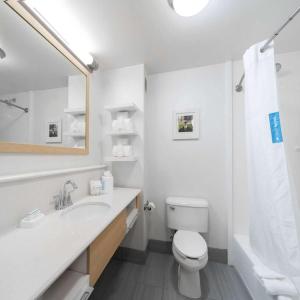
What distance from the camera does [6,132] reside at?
0.83 m

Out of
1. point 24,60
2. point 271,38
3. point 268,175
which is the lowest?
point 268,175

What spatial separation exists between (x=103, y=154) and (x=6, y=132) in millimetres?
989

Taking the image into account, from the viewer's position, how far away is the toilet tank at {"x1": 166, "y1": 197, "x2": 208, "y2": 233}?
152cm

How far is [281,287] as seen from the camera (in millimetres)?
870

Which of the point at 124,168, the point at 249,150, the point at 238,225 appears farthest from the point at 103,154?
the point at 238,225

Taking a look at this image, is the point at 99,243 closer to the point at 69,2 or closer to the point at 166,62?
the point at 69,2

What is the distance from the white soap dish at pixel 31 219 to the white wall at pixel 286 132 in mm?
1743

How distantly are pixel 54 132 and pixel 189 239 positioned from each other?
4.83 feet

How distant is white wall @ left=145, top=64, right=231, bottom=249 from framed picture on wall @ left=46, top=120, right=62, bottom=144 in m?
Answer: 0.95

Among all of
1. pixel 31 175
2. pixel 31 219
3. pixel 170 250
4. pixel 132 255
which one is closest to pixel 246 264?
pixel 170 250

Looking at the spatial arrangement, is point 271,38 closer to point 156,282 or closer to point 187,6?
point 187,6

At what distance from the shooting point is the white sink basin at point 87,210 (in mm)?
1062

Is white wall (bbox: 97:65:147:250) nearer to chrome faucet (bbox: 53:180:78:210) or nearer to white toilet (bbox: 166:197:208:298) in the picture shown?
white toilet (bbox: 166:197:208:298)

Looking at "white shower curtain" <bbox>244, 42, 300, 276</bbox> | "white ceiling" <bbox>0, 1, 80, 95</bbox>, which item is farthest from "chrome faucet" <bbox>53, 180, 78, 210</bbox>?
"white shower curtain" <bbox>244, 42, 300, 276</bbox>
